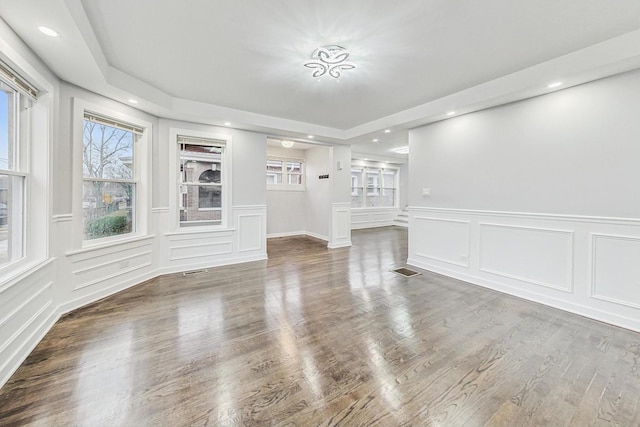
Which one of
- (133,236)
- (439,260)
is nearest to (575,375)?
(439,260)

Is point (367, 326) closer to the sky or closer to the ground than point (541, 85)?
closer to the ground

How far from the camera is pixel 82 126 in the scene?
9.57 feet

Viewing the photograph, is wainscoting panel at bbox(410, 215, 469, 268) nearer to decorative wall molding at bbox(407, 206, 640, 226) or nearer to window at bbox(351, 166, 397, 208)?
decorative wall molding at bbox(407, 206, 640, 226)

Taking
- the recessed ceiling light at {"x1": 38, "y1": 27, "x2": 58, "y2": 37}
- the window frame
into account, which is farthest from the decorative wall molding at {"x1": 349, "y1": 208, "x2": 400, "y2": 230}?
the recessed ceiling light at {"x1": 38, "y1": 27, "x2": 58, "y2": 37}

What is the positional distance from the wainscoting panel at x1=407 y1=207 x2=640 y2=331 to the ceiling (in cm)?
150

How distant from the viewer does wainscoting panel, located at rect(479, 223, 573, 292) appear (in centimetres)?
294

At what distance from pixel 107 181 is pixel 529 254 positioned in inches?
207

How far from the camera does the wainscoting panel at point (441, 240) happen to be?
392 cm

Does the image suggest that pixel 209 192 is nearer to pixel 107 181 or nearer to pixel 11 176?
pixel 107 181

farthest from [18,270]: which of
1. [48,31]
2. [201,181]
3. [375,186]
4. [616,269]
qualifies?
[375,186]

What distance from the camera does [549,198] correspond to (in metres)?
3.04

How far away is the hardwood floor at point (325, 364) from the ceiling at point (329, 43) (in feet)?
7.90

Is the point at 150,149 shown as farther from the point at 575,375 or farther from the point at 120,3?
the point at 575,375

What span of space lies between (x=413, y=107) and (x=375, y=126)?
0.89 metres
